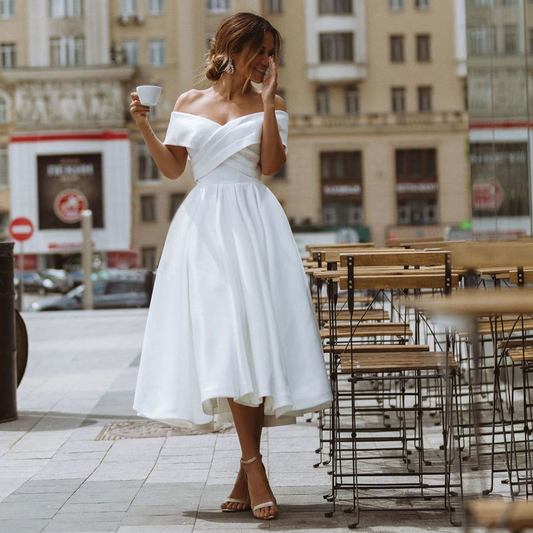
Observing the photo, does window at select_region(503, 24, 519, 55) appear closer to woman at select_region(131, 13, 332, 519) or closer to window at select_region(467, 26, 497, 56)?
window at select_region(467, 26, 497, 56)

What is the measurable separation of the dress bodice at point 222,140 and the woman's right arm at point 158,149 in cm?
6

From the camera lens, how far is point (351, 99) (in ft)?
193

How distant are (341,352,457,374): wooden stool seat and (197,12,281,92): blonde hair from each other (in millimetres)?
1267

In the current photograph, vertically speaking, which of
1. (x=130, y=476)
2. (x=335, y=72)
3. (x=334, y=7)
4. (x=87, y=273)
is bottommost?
(x=130, y=476)

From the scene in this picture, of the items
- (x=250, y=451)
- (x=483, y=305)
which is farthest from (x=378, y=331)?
(x=483, y=305)

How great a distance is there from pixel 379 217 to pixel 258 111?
5400 cm

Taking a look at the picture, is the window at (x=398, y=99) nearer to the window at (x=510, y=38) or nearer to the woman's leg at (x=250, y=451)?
the window at (x=510, y=38)

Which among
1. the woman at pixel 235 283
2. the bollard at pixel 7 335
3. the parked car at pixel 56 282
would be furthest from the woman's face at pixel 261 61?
the parked car at pixel 56 282

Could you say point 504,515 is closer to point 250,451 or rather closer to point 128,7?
point 250,451

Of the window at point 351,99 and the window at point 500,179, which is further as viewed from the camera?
the window at point 351,99

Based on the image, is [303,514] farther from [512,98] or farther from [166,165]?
[512,98]

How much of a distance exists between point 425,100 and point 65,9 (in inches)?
705

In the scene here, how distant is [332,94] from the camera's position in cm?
5878

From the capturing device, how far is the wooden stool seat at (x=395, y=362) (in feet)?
15.5
